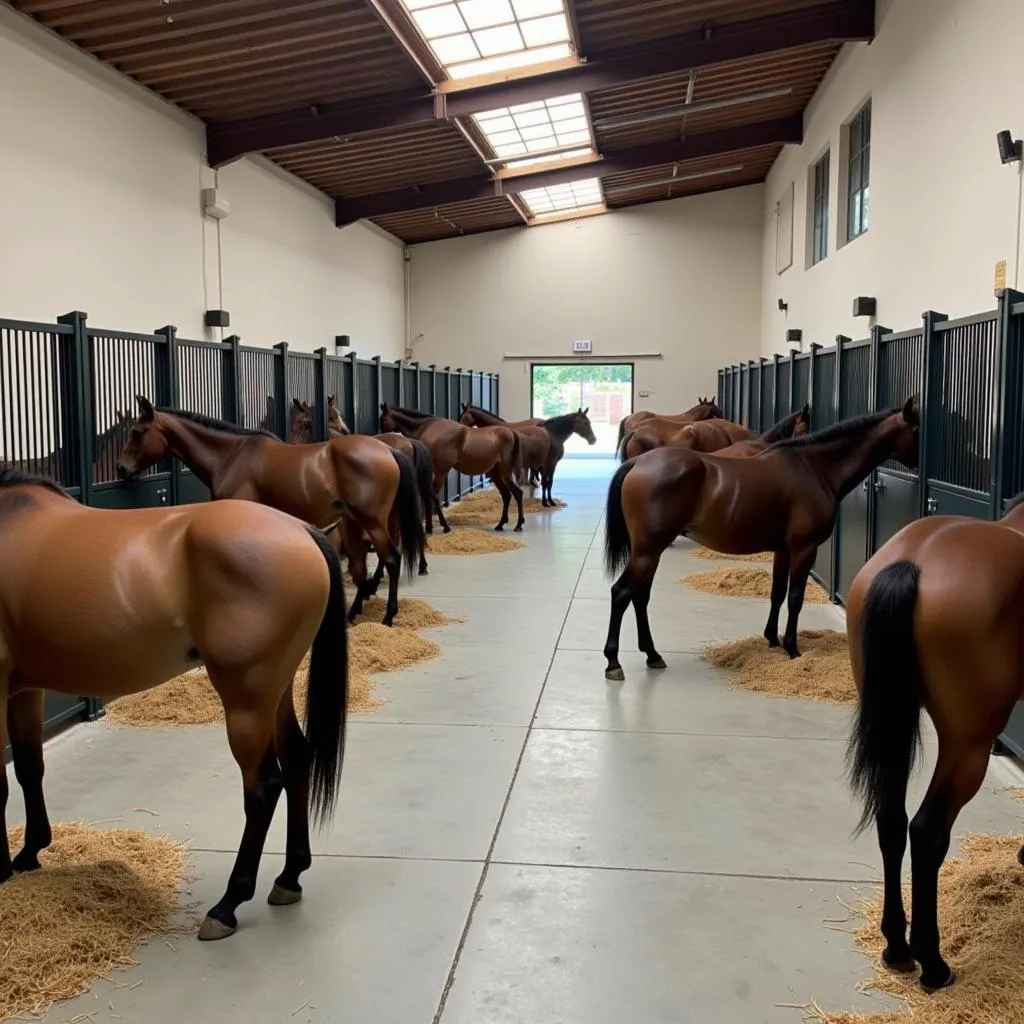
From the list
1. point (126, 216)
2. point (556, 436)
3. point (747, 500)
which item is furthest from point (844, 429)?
point (556, 436)

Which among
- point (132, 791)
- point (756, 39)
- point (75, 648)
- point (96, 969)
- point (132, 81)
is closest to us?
point (96, 969)

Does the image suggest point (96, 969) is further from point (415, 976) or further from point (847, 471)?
point (847, 471)

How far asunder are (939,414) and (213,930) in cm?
397

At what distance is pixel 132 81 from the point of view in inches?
317

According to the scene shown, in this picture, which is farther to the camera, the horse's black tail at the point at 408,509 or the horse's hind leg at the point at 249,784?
the horse's black tail at the point at 408,509

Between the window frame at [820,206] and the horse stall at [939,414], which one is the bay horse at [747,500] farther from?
the window frame at [820,206]

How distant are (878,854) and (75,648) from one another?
7.68ft

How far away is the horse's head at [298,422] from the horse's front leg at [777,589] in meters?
3.86

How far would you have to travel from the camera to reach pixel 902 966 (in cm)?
218

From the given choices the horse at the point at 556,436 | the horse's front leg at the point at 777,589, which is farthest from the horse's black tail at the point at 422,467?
the horse at the point at 556,436

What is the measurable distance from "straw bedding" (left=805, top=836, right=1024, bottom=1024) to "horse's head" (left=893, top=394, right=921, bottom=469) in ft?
→ 8.19

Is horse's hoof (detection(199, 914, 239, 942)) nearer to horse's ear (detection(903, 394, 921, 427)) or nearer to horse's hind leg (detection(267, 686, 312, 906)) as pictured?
horse's hind leg (detection(267, 686, 312, 906))

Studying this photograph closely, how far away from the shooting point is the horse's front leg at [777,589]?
5.18 meters

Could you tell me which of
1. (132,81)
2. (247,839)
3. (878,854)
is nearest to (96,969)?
(247,839)
